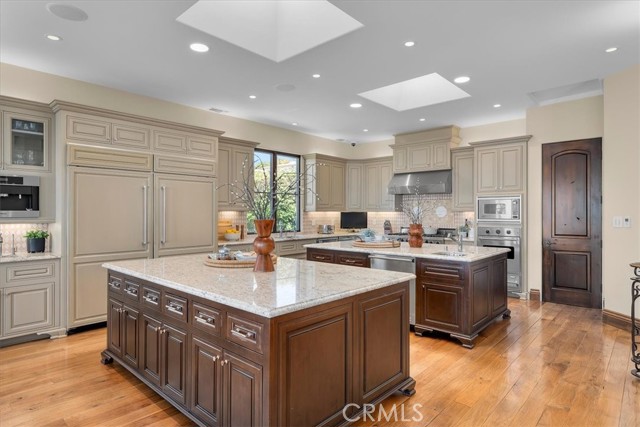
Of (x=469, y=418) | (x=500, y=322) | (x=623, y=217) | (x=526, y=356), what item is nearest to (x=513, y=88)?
(x=623, y=217)

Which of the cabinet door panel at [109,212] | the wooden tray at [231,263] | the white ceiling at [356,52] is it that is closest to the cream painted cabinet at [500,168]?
the white ceiling at [356,52]


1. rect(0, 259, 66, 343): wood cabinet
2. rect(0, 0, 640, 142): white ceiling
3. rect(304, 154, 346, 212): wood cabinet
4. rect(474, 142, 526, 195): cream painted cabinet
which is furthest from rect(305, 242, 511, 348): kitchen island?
rect(0, 259, 66, 343): wood cabinet

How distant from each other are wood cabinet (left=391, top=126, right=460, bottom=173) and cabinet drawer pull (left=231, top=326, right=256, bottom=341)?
222 inches

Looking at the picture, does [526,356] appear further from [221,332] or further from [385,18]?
[385,18]

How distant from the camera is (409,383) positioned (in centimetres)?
264

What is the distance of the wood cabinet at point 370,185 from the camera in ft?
25.3

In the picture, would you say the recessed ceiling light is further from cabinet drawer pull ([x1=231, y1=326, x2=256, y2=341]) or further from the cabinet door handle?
cabinet drawer pull ([x1=231, y1=326, x2=256, y2=341])

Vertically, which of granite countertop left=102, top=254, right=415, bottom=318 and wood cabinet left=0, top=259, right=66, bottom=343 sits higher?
granite countertop left=102, top=254, right=415, bottom=318

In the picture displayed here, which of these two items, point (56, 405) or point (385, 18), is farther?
point (385, 18)

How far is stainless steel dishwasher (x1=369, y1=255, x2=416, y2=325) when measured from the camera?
3.95 meters

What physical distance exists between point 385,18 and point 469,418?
9.77 ft

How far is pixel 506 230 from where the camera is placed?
5801 millimetres

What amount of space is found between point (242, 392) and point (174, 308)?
0.78 metres

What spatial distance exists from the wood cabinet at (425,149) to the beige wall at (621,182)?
98.3 inches
